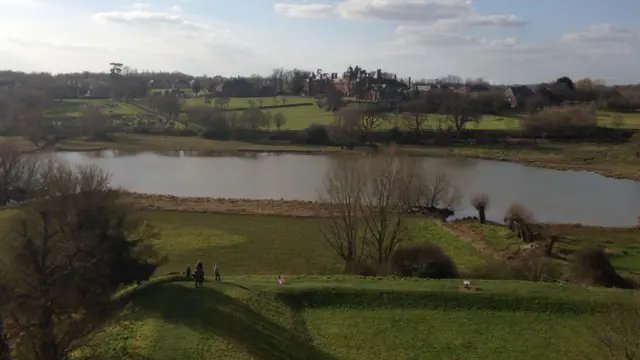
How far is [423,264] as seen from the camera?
18.8 meters

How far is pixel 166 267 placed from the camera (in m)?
22.8

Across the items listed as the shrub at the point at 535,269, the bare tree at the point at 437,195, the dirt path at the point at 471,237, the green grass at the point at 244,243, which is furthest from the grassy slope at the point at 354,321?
the bare tree at the point at 437,195

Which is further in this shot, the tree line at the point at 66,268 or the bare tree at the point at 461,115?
the bare tree at the point at 461,115

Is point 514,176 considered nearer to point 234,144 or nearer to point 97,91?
point 234,144

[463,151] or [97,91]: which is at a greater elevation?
[97,91]

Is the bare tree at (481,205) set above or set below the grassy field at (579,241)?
above

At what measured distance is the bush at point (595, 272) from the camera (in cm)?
1864

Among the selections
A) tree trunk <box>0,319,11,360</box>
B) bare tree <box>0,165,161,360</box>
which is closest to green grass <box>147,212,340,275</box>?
bare tree <box>0,165,161,360</box>

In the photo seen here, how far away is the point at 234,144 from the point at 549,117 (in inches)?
1634

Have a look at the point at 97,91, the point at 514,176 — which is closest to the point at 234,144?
the point at 514,176

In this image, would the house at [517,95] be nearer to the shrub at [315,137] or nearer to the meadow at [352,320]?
the shrub at [315,137]

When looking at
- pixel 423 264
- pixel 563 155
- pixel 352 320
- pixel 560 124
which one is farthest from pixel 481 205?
pixel 560 124

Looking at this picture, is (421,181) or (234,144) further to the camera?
(234,144)

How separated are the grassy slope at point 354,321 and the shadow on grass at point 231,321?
0.02 meters
